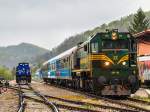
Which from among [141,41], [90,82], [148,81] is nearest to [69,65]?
[148,81]

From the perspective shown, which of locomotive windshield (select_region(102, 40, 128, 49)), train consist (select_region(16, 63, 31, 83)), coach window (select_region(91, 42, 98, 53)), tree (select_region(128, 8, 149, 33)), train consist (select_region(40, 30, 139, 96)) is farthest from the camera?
tree (select_region(128, 8, 149, 33))

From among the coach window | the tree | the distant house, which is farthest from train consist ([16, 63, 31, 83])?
the coach window

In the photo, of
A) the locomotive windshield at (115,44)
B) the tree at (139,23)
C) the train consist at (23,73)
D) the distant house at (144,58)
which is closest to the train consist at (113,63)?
the locomotive windshield at (115,44)

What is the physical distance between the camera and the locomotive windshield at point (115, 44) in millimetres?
25703

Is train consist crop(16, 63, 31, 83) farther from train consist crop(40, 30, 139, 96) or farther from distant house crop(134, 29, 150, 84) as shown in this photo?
train consist crop(40, 30, 139, 96)

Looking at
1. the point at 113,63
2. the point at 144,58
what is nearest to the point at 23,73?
the point at 144,58

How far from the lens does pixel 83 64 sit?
93.5 ft

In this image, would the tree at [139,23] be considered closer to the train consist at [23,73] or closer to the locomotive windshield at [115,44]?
the train consist at [23,73]

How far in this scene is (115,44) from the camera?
84.8 feet

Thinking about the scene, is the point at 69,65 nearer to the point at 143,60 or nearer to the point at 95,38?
the point at 143,60

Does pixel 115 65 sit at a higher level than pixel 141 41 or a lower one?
lower

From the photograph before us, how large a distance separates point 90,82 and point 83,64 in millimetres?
2039

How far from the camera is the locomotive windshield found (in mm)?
25703

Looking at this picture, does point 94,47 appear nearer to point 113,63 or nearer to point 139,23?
point 113,63
